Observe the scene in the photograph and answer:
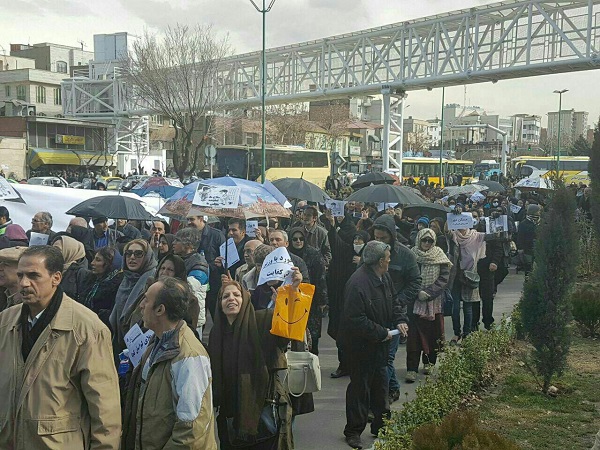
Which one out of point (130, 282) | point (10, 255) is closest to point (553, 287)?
point (130, 282)

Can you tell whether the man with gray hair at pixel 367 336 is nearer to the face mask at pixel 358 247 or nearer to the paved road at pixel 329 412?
the paved road at pixel 329 412

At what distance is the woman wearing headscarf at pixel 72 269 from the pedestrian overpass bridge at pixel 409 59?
2328 cm

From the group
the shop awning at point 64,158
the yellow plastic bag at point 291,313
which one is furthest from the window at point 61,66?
the yellow plastic bag at point 291,313

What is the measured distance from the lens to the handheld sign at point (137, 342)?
14.7 feet

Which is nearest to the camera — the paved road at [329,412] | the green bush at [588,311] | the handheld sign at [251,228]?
the paved road at [329,412]

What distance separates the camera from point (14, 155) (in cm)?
5253

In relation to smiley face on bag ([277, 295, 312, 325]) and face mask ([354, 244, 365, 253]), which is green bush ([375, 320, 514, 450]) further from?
face mask ([354, 244, 365, 253])

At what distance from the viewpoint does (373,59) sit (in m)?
34.6

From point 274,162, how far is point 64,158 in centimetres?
2103

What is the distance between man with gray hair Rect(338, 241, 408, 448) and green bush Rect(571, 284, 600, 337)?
5.25 metres

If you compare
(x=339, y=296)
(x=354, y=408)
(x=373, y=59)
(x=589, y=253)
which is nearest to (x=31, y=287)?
(x=354, y=408)

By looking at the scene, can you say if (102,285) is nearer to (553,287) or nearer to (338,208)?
(553,287)

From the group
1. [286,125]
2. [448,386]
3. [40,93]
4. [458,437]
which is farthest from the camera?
[40,93]

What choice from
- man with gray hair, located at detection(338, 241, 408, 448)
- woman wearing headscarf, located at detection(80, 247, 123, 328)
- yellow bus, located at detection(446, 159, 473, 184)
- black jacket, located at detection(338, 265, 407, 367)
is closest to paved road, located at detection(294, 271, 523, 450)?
man with gray hair, located at detection(338, 241, 408, 448)
